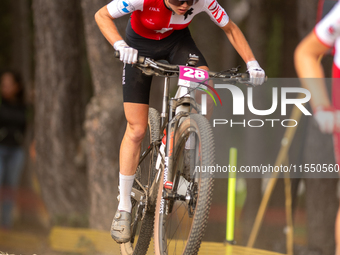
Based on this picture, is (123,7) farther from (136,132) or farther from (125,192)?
(125,192)

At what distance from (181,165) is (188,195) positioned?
33 centimetres

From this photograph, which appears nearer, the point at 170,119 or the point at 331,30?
the point at 331,30

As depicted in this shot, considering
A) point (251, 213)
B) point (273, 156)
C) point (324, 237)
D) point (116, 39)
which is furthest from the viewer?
point (251, 213)

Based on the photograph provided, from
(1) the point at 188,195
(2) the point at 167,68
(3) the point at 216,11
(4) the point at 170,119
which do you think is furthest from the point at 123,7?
(1) the point at 188,195

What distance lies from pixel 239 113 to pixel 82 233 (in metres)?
3.71

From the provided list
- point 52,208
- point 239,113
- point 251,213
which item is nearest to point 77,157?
point 52,208

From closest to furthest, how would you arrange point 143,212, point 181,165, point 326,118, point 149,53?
1. point 326,118
2. point 181,165
3. point 149,53
4. point 143,212

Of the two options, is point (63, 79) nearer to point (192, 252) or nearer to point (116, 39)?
point (116, 39)

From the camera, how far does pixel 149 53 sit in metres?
4.06

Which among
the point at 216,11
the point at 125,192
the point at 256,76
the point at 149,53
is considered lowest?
the point at 125,192

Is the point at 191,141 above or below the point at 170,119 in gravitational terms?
below

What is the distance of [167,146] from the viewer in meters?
3.59

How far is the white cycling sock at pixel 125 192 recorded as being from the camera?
4.19 meters

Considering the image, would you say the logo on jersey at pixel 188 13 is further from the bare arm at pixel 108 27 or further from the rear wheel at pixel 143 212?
the rear wheel at pixel 143 212
